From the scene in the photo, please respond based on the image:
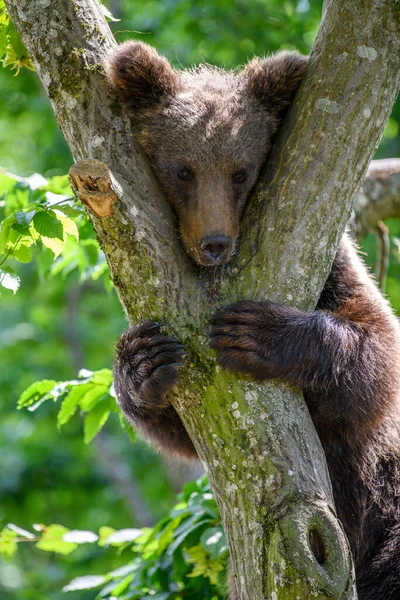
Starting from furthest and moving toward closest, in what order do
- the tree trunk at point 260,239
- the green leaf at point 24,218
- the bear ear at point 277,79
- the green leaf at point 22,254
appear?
1. the bear ear at point 277,79
2. the green leaf at point 22,254
3. the green leaf at point 24,218
4. the tree trunk at point 260,239

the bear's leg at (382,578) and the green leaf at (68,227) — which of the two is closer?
the green leaf at (68,227)

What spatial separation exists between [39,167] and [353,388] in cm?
889

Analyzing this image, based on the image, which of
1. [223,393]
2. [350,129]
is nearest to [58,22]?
[350,129]

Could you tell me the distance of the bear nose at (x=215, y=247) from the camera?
371cm


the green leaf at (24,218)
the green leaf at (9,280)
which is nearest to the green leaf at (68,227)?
the green leaf at (24,218)

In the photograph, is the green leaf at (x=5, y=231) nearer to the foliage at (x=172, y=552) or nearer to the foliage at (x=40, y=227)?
the foliage at (x=40, y=227)

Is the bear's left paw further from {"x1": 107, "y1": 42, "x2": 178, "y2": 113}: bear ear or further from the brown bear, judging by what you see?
{"x1": 107, "y1": 42, "x2": 178, "y2": 113}: bear ear

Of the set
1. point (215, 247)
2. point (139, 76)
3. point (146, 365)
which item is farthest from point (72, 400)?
point (139, 76)

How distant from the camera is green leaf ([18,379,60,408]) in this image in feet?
15.6

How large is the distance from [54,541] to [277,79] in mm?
3051

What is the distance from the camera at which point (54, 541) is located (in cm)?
511

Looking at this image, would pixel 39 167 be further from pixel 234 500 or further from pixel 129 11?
pixel 234 500

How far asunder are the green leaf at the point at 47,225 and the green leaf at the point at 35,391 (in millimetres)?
1156

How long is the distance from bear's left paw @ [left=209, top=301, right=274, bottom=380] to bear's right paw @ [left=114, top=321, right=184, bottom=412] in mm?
187
